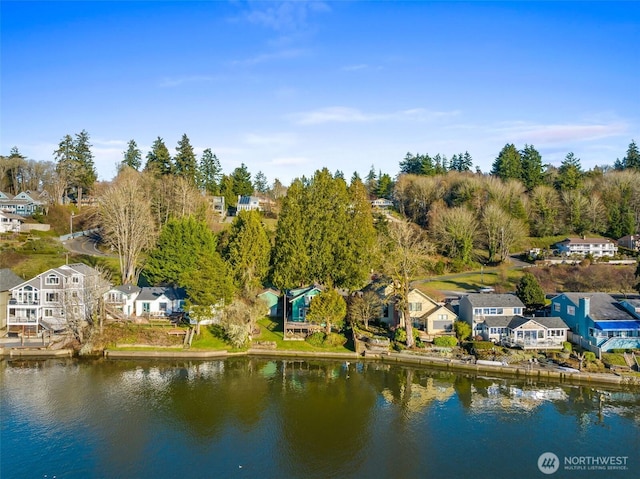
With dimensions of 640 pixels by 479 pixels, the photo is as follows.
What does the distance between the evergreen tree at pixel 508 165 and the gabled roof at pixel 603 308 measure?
Answer: 169 feet

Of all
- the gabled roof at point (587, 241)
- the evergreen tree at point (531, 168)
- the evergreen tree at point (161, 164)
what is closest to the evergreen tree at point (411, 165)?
the evergreen tree at point (531, 168)

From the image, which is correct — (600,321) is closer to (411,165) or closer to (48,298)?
(48,298)

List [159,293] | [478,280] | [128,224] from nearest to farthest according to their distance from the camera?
[159,293]
[128,224]
[478,280]

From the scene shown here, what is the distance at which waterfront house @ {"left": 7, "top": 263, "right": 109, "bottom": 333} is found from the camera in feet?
132

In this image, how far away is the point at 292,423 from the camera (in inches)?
1059

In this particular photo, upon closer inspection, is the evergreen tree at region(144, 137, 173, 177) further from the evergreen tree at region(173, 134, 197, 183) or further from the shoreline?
the shoreline

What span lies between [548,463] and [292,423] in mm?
13667

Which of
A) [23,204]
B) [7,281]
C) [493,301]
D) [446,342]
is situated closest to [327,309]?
[446,342]

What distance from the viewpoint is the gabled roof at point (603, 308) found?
38031 mm

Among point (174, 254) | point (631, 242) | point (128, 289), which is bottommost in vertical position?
point (128, 289)

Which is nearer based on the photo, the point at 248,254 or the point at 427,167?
the point at 248,254

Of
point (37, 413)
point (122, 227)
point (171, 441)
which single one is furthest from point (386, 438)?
point (122, 227)

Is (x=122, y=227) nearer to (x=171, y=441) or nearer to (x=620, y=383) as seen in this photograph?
(x=171, y=441)

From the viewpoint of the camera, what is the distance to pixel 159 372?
34.6m
